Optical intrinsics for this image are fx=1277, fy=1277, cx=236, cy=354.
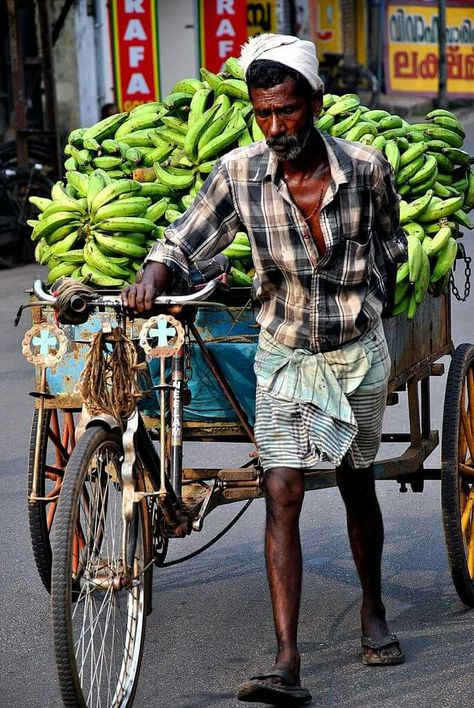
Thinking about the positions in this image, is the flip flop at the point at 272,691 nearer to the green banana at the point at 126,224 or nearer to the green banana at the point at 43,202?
the green banana at the point at 126,224

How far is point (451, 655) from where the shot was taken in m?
3.85

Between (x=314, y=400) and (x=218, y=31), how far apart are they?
1452cm

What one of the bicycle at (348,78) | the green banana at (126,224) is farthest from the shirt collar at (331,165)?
the bicycle at (348,78)

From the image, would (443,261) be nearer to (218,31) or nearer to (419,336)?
(419,336)

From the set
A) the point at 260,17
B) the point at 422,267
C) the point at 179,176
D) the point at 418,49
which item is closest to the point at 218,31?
the point at 260,17

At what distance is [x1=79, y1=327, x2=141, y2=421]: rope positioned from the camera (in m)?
3.32

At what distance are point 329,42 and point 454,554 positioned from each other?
20305mm

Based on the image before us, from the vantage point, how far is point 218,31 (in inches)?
680

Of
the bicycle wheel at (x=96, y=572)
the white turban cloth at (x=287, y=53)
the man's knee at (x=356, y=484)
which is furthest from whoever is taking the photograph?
the man's knee at (x=356, y=484)

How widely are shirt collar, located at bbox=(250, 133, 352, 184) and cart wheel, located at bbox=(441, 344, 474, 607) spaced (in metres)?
1.11

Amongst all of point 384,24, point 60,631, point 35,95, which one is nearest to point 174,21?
point 35,95

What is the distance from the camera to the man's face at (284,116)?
3.28 metres

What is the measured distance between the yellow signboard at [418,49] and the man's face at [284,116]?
71.3 feet

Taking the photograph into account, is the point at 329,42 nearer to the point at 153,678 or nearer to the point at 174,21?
the point at 174,21
